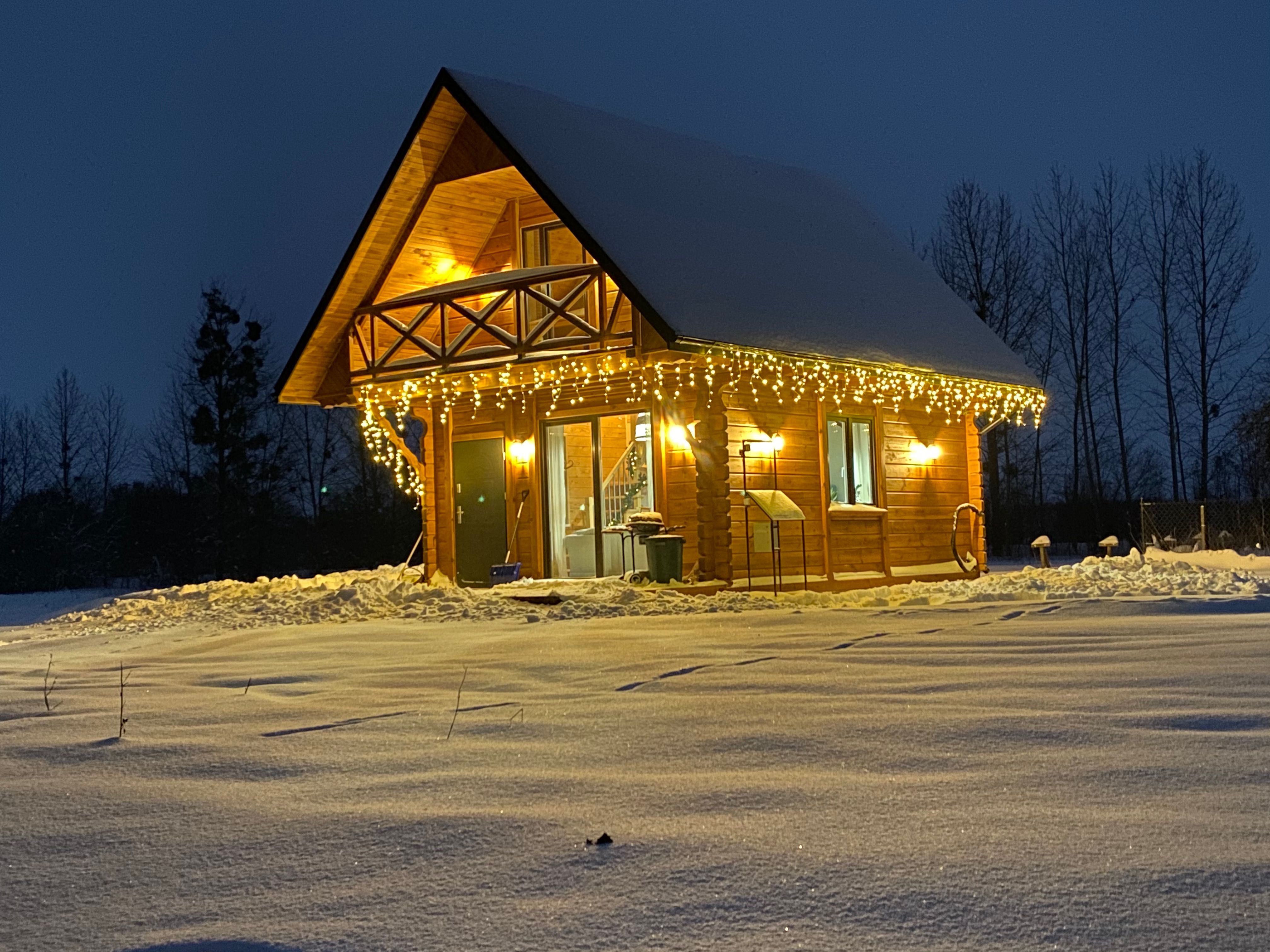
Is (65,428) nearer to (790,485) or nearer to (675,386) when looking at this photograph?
(675,386)

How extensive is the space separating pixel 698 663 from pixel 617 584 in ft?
22.0

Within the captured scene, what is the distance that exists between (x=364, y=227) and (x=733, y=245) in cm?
454

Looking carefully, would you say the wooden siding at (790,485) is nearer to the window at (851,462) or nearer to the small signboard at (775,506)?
the window at (851,462)

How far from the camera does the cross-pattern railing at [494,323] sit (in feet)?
47.6

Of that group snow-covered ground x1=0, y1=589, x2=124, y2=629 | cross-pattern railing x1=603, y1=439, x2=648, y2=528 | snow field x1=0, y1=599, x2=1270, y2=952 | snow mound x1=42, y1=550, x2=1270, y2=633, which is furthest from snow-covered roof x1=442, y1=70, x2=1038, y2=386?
snow-covered ground x1=0, y1=589, x2=124, y2=629

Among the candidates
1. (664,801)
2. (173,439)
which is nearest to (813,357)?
(664,801)

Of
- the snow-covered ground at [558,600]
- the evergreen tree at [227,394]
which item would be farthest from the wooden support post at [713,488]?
the evergreen tree at [227,394]

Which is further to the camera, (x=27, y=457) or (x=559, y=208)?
(x=27, y=457)

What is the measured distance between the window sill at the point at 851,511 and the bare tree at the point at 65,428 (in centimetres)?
2569

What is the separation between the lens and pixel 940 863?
12.3 feet

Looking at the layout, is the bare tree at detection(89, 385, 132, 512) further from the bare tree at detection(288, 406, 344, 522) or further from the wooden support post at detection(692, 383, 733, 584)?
the wooden support post at detection(692, 383, 733, 584)

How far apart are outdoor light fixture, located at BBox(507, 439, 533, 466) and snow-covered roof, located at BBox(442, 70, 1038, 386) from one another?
324cm

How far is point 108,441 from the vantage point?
38.9 metres

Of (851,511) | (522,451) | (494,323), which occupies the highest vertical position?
(494,323)
